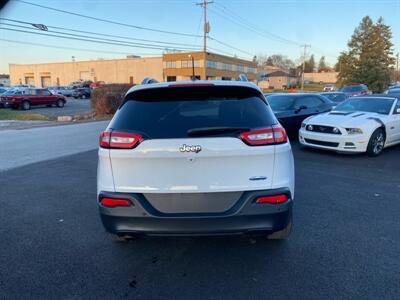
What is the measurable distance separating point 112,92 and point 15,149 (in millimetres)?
9177

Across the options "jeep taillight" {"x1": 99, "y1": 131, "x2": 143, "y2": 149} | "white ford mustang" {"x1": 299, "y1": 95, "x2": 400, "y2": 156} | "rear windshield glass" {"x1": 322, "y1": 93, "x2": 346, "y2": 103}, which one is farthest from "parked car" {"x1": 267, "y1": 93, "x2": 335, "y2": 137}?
"jeep taillight" {"x1": 99, "y1": 131, "x2": 143, "y2": 149}

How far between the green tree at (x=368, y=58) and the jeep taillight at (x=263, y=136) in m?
50.8

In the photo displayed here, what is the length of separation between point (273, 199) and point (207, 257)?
1066 millimetres

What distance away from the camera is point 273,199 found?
8.92ft

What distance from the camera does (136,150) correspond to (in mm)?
2660

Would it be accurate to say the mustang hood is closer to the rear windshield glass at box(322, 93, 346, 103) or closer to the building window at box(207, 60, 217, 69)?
the rear windshield glass at box(322, 93, 346, 103)

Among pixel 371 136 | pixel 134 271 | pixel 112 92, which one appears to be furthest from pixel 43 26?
pixel 134 271

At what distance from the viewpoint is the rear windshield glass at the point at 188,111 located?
2.73 meters

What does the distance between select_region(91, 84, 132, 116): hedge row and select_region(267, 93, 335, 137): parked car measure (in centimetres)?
1010

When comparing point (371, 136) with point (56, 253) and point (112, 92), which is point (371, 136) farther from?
point (112, 92)

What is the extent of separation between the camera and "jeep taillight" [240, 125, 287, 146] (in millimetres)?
2660

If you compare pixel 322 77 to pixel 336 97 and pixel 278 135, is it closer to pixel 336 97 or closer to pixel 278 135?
pixel 336 97

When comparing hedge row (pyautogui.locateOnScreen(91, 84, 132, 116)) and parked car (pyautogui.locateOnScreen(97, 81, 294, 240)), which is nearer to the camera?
parked car (pyautogui.locateOnScreen(97, 81, 294, 240))

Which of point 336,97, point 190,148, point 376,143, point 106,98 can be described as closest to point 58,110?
point 106,98
